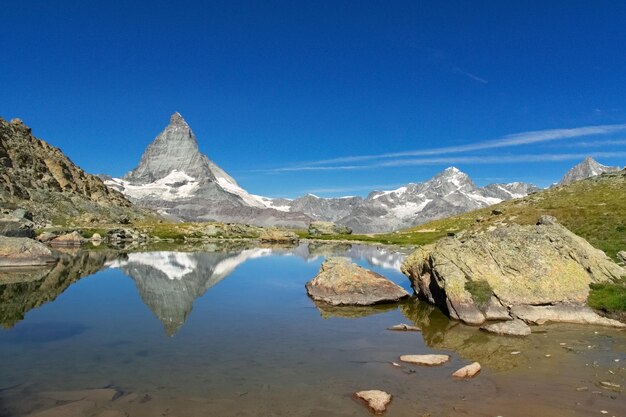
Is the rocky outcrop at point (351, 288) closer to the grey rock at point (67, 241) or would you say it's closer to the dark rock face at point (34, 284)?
the dark rock face at point (34, 284)

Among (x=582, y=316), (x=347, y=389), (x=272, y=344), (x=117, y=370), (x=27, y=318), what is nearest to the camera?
(x=347, y=389)

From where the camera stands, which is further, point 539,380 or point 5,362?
point 5,362

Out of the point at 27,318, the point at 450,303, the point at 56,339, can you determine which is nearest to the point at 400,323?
the point at 450,303

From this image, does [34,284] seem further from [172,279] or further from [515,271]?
[515,271]

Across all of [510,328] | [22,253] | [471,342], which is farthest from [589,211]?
[22,253]

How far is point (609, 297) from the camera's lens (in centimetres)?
3338

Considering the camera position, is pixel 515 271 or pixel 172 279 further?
pixel 172 279

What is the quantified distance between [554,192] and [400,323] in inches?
5409

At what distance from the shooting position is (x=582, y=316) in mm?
33094

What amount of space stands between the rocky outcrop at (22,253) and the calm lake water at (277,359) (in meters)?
23.7

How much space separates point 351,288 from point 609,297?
20.6 meters

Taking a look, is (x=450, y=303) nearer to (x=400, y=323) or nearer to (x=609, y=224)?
(x=400, y=323)

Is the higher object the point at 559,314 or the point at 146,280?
the point at 559,314

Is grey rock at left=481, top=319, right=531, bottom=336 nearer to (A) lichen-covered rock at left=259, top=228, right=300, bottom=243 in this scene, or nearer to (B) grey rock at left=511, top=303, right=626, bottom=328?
(B) grey rock at left=511, top=303, right=626, bottom=328
